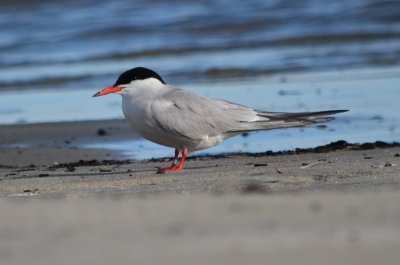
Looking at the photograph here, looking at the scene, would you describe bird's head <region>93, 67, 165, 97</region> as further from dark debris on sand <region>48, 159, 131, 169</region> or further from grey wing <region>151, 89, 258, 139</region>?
dark debris on sand <region>48, 159, 131, 169</region>

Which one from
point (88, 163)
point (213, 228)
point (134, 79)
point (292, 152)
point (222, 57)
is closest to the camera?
point (213, 228)

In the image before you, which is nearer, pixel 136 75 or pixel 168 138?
pixel 168 138

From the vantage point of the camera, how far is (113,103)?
41.4 ft

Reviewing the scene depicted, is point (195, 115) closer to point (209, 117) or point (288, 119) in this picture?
point (209, 117)

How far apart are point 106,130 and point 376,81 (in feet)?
11.8

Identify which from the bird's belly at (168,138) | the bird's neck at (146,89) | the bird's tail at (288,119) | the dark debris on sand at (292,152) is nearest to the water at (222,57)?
the dark debris on sand at (292,152)

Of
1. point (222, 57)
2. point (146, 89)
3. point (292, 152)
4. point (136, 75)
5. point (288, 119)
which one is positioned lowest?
point (292, 152)

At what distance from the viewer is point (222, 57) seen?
1666 cm

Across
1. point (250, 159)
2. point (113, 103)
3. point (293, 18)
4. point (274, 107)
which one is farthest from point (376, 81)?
point (293, 18)

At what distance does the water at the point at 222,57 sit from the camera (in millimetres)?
11148

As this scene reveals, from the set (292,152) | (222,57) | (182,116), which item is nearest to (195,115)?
(182,116)

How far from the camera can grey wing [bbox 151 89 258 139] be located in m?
7.61

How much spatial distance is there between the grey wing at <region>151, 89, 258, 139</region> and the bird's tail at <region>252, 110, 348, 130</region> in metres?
0.06

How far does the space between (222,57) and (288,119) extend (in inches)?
349
